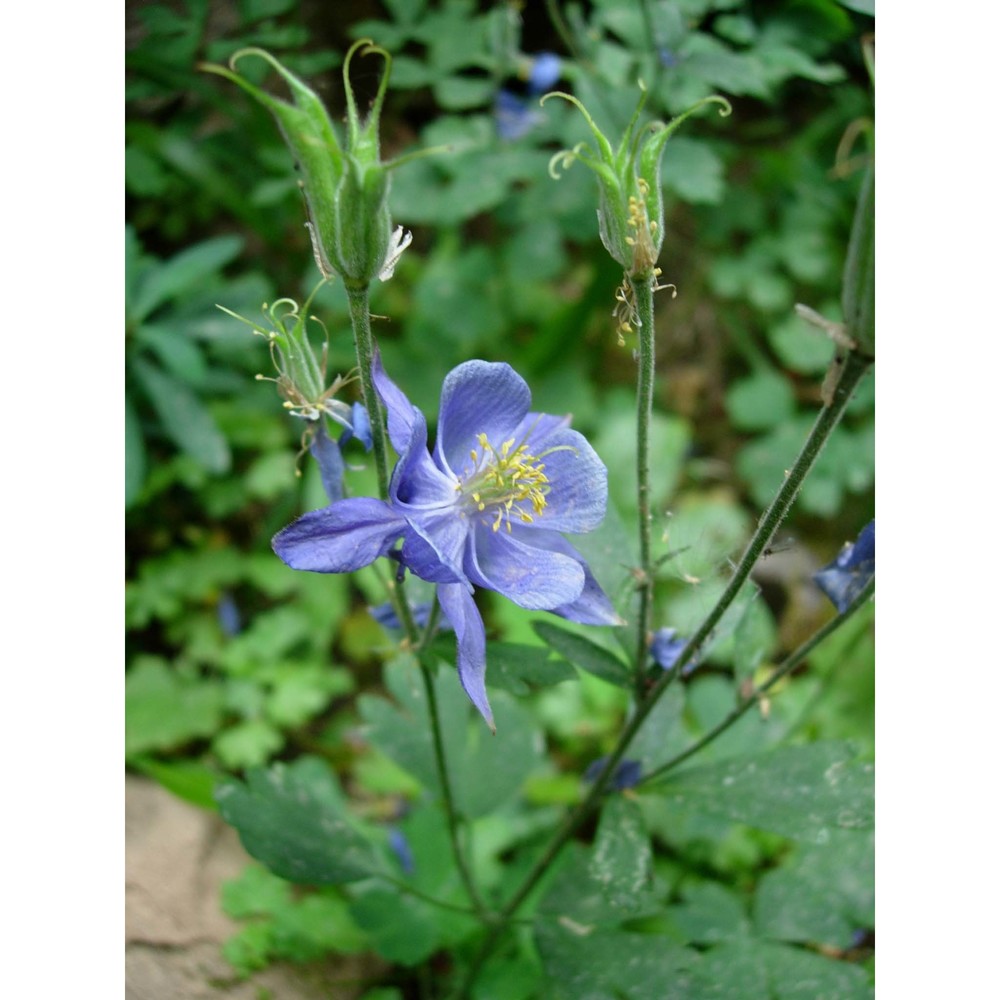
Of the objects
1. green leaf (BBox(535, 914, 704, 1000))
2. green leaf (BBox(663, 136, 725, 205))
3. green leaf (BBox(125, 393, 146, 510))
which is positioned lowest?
green leaf (BBox(535, 914, 704, 1000))

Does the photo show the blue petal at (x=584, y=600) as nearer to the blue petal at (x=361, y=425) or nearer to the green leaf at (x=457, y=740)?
the blue petal at (x=361, y=425)

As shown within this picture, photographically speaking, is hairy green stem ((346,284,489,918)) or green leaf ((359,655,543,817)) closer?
hairy green stem ((346,284,489,918))

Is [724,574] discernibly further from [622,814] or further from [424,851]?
[424,851]

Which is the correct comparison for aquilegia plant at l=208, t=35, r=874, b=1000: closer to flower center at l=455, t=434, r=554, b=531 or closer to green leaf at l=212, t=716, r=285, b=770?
flower center at l=455, t=434, r=554, b=531

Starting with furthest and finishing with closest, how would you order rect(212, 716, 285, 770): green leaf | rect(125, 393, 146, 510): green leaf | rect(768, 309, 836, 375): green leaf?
rect(768, 309, 836, 375): green leaf → rect(212, 716, 285, 770): green leaf → rect(125, 393, 146, 510): green leaf

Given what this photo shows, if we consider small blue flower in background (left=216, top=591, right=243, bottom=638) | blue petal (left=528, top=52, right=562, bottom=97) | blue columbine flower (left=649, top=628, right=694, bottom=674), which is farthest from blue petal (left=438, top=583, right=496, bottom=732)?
blue petal (left=528, top=52, right=562, bottom=97)

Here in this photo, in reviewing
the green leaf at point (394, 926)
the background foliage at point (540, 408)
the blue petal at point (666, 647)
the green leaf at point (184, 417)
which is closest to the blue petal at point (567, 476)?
the background foliage at point (540, 408)
